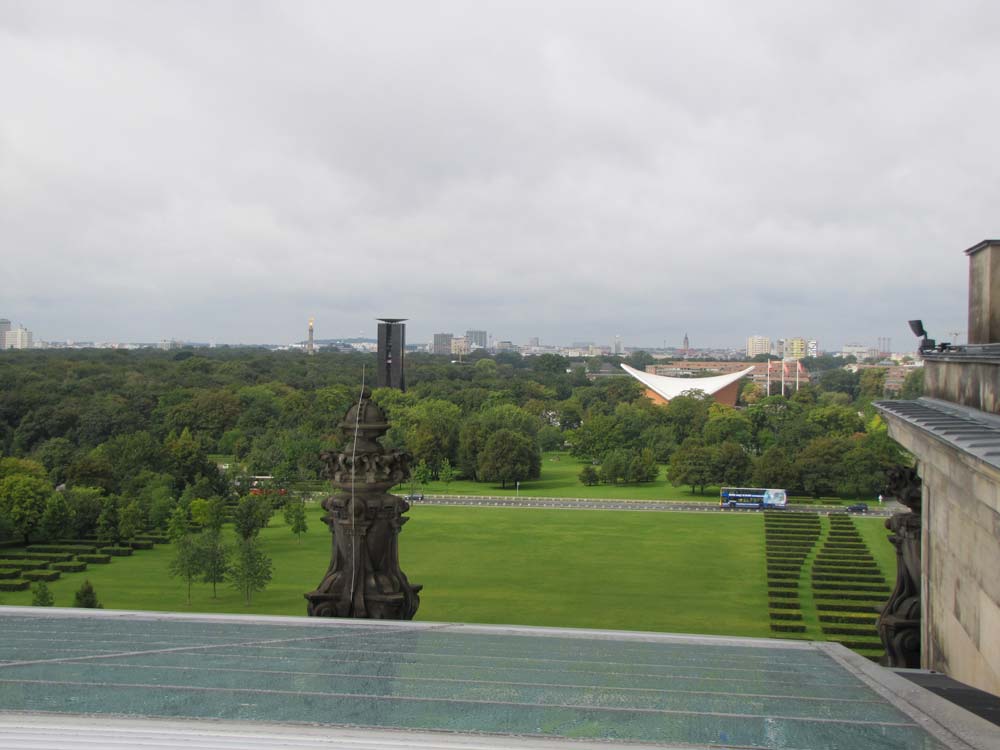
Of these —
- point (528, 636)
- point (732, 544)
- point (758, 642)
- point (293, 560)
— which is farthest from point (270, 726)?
point (732, 544)

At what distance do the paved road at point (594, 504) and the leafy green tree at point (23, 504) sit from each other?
17813mm

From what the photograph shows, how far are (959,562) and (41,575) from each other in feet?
98.5

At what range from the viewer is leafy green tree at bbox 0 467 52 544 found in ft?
115

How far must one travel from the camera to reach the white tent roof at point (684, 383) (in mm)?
92938

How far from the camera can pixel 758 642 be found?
18.6ft

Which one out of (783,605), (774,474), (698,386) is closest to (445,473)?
(774,474)

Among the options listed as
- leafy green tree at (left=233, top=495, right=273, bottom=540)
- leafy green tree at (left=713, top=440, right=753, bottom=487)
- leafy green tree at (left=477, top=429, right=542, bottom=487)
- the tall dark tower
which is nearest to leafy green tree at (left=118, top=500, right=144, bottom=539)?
leafy green tree at (left=233, top=495, right=273, bottom=540)

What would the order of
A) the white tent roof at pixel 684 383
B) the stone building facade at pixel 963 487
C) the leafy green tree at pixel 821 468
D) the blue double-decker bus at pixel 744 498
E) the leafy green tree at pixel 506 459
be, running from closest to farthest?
1. the stone building facade at pixel 963 487
2. the blue double-decker bus at pixel 744 498
3. the leafy green tree at pixel 821 468
4. the leafy green tree at pixel 506 459
5. the white tent roof at pixel 684 383

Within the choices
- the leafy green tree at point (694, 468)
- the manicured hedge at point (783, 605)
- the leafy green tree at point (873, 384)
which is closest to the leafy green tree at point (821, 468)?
the leafy green tree at point (694, 468)

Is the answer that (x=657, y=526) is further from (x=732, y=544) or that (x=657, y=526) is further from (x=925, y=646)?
(x=925, y=646)

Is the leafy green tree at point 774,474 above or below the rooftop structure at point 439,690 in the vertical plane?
below

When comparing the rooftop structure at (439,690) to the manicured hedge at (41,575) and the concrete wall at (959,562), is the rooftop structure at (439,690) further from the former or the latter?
the manicured hedge at (41,575)

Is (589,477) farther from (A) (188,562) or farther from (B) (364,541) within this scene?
(B) (364,541)

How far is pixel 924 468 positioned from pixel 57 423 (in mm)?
65376
